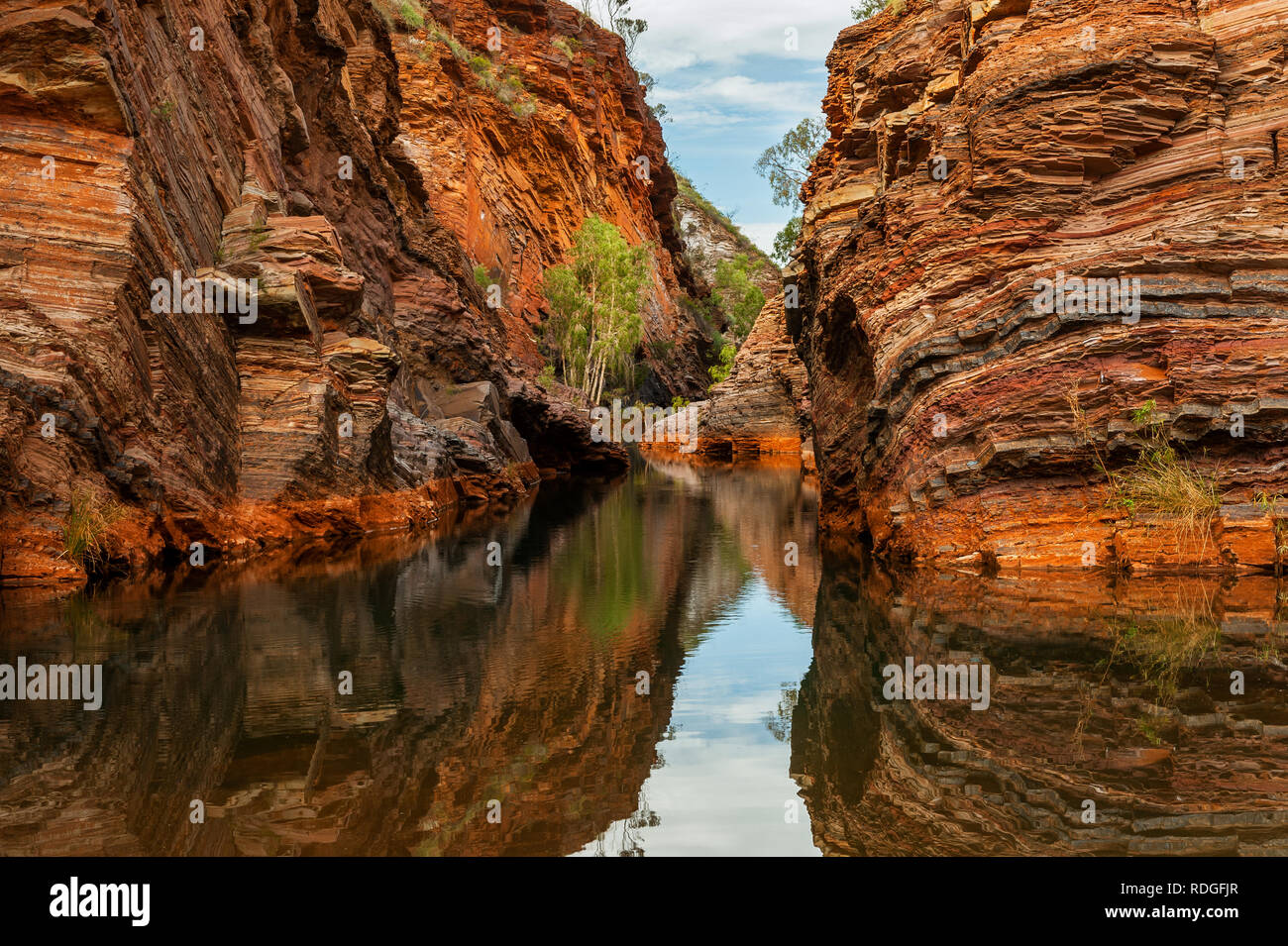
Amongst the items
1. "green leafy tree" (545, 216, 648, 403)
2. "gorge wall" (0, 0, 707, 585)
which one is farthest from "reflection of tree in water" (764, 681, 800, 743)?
"green leafy tree" (545, 216, 648, 403)

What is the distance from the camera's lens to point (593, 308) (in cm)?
5597

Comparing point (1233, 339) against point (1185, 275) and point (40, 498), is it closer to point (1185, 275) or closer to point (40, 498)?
point (1185, 275)

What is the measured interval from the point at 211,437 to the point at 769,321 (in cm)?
4099

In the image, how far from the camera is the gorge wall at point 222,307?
13.1 meters

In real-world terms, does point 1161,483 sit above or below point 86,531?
above

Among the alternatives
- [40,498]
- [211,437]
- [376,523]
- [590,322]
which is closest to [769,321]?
[590,322]

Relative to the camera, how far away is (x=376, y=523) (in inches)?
794

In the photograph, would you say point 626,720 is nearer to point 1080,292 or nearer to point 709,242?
point 1080,292

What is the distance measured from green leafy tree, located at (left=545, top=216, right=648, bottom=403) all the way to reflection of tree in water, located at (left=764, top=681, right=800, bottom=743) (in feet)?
155

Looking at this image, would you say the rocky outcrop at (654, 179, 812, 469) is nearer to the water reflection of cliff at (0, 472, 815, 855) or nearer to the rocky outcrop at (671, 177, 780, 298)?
the water reflection of cliff at (0, 472, 815, 855)

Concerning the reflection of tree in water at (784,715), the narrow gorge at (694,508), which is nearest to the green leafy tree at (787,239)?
the narrow gorge at (694,508)

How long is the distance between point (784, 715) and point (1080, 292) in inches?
320

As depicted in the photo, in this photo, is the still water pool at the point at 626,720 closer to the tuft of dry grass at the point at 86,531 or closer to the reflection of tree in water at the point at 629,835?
the reflection of tree in water at the point at 629,835

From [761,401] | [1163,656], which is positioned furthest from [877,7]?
[1163,656]
